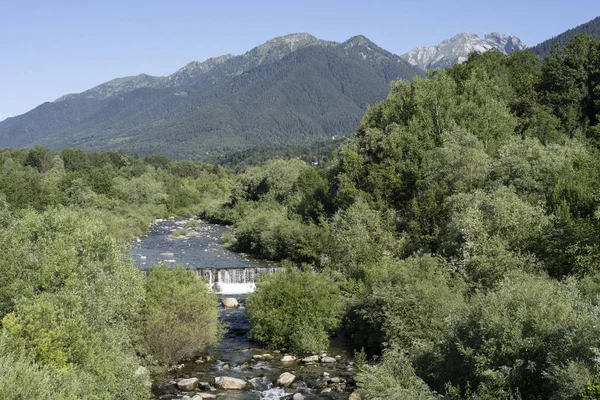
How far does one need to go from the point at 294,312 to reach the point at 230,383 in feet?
24.1

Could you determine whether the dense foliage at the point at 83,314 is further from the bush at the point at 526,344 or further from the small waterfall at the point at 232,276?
the small waterfall at the point at 232,276

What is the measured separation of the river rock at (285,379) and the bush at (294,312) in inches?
159

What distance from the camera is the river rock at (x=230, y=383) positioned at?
92.7 ft

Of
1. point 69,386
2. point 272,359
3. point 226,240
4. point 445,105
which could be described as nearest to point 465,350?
point 69,386

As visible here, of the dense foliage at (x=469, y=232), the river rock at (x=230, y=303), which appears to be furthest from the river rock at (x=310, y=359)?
the river rock at (x=230, y=303)

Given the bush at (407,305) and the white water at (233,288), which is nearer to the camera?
the bush at (407,305)

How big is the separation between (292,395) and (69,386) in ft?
40.2

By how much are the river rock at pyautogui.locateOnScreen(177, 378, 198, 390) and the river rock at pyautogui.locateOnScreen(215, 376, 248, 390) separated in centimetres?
113

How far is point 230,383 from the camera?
→ 28.4m

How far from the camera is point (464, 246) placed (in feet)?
113

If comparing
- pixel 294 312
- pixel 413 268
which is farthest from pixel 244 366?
pixel 413 268

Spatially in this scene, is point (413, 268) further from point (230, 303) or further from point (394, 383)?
point (230, 303)

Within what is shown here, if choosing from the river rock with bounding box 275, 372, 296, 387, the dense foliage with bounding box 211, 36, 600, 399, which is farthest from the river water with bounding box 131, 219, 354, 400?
the dense foliage with bounding box 211, 36, 600, 399

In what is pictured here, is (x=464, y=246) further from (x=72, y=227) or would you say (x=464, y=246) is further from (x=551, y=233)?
(x=72, y=227)
